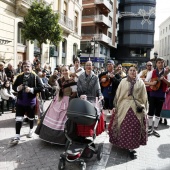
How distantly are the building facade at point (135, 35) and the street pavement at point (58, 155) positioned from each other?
46015 millimetres

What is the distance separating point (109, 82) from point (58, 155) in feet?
10.5

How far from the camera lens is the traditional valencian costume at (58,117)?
481 cm

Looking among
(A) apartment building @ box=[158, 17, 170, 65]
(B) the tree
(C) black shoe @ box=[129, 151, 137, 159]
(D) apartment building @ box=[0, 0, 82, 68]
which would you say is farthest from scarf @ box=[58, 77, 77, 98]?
(A) apartment building @ box=[158, 17, 170, 65]

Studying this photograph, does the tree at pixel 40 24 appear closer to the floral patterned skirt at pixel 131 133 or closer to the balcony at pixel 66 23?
the balcony at pixel 66 23

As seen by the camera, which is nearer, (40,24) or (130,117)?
(130,117)

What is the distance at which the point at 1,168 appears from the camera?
151 inches

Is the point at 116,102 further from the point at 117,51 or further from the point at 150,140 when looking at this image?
the point at 117,51

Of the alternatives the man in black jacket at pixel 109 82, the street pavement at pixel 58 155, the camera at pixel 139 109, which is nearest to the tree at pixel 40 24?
the man in black jacket at pixel 109 82

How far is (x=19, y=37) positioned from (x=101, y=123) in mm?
13070

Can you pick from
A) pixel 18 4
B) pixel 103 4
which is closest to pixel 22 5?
pixel 18 4

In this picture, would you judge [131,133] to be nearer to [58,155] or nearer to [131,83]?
[131,83]

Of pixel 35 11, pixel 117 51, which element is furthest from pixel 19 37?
pixel 117 51

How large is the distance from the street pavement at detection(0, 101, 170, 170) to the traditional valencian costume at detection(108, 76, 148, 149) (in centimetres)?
33

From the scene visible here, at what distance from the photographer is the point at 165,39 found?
66.3 m
